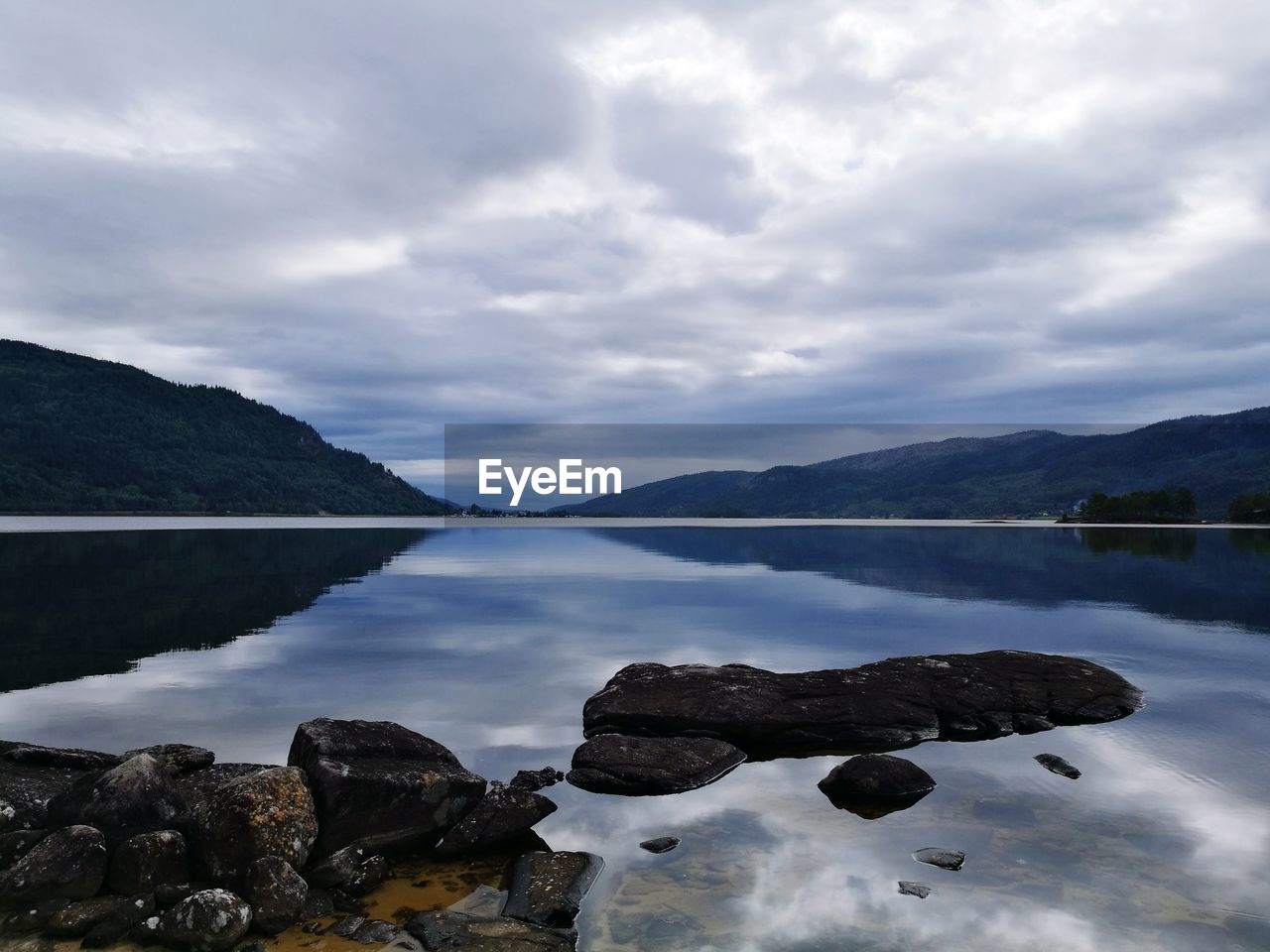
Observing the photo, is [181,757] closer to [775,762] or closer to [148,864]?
[148,864]

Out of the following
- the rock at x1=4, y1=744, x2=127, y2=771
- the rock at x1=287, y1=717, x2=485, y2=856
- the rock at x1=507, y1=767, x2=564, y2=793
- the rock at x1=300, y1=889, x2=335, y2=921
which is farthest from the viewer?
the rock at x1=507, y1=767, x2=564, y2=793

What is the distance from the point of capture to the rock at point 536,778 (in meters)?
Answer: 19.4

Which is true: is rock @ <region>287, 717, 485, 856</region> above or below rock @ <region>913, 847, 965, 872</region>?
above

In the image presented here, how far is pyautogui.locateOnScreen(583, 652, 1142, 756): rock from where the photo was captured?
77.5 ft

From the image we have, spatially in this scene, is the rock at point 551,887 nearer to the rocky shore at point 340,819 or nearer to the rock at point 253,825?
the rocky shore at point 340,819

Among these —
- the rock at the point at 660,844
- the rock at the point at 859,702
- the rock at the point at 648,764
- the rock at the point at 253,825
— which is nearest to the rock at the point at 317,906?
the rock at the point at 253,825

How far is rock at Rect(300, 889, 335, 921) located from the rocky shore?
0.04 meters

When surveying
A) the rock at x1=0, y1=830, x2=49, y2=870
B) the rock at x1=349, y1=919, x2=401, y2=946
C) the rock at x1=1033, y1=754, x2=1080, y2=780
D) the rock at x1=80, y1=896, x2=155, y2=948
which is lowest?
the rock at x1=1033, y1=754, x2=1080, y2=780

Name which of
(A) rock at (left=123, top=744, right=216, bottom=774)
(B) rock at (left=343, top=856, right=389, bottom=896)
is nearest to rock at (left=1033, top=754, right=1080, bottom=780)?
(B) rock at (left=343, top=856, right=389, bottom=896)

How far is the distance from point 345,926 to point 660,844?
20.2 ft

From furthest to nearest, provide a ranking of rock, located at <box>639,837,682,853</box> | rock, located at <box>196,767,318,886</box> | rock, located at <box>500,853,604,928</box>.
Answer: rock, located at <box>639,837,682,853</box>
rock, located at <box>196,767,318,886</box>
rock, located at <box>500,853,604,928</box>

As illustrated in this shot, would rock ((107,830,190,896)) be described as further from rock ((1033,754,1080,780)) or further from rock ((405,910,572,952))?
rock ((1033,754,1080,780))

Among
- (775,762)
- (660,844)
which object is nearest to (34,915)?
(660,844)

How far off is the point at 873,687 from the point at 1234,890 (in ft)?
41.2
